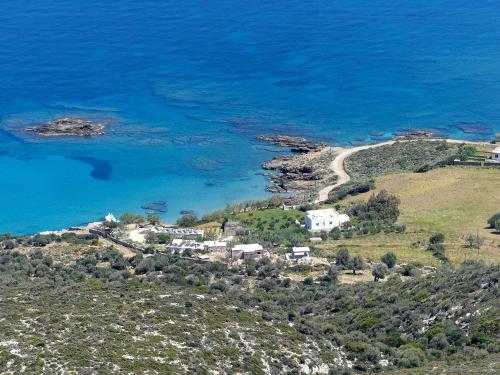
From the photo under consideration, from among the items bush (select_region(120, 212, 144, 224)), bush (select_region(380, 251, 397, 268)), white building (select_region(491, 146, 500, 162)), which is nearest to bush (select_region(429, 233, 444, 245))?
bush (select_region(380, 251, 397, 268))

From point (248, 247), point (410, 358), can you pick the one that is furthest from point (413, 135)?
point (410, 358)

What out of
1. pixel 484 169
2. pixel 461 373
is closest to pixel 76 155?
pixel 484 169

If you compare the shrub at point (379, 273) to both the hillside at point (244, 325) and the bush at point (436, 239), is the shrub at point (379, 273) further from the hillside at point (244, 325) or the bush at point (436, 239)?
the bush at point (436, 239)

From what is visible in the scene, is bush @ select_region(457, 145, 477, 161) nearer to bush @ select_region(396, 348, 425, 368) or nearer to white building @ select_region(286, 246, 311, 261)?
white building @ select_region(286, 246, 311, 261)

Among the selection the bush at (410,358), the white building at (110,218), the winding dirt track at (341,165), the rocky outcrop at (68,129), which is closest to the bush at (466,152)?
the winding dirt track at (341,165)

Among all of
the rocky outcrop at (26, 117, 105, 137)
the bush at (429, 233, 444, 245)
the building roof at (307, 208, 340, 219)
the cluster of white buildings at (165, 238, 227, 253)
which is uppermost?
the rocky outcrop at (26, 117, 105, 137)
